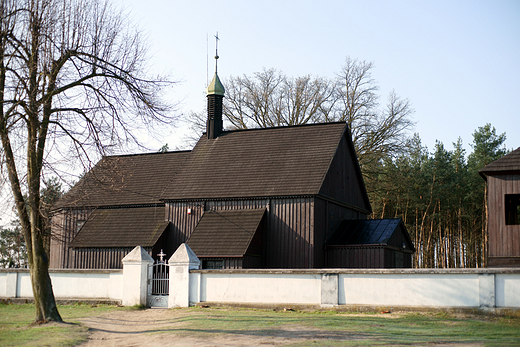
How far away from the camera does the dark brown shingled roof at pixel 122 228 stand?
26172mm

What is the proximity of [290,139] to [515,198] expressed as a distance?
10488 millimetres

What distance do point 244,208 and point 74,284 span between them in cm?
790

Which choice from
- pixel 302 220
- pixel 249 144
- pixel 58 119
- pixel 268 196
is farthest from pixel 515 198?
pixel 58 119

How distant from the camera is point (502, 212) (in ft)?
64.7

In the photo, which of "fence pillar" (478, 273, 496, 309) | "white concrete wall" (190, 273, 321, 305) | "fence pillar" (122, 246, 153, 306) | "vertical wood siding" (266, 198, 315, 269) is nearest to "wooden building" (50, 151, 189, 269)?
"vertical wood siding" (266, 198, 315, 269)

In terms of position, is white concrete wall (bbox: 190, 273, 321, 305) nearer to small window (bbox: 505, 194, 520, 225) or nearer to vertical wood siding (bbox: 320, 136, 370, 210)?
vertical wood siding (bbox: 320, 136, 370, 210)

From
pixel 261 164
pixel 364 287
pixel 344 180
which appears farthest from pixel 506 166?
pixel 261 164

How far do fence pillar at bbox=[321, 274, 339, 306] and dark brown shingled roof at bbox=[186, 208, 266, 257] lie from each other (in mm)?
5953

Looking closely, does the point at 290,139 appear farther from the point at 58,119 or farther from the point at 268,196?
the point at 58,119

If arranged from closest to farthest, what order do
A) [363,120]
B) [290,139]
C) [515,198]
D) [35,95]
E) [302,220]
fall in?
[35,95]
[515,198]
[302,220]
[290,139]
[363,120]

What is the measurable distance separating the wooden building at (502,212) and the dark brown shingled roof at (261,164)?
6918 mm

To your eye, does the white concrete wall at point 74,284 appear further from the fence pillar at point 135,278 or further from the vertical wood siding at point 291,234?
the vertical wood siding at point 291,234

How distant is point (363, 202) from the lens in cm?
3011

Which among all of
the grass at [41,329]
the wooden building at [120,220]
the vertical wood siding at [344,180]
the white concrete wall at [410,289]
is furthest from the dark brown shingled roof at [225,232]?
the white concrete wall at [410,289]
